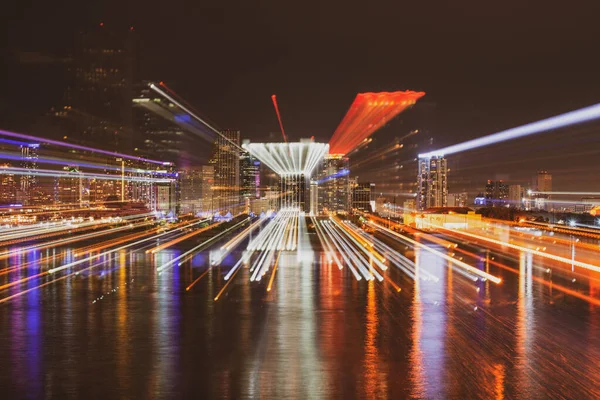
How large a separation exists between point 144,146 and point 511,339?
2125 inches

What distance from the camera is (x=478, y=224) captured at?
1761 inches

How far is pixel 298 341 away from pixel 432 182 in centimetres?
7764

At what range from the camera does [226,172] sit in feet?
317

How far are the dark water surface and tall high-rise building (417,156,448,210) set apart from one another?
6884 centimetres

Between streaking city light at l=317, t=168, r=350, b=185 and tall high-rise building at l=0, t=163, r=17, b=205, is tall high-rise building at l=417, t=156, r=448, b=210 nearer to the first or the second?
streaking city light at l=317, t=168, r=350, b=185

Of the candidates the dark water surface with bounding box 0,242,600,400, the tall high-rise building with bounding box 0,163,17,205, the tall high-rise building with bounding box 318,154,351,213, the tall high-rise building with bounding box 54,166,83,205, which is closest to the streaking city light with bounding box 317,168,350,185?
the tall high-rise building with bounding box 318,154,351,213

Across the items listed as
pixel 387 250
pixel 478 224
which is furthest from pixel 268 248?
pixel 478 224

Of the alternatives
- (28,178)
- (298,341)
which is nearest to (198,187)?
(28,178)

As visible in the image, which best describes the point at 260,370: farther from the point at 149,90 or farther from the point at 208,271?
Answer: the point at 149,90

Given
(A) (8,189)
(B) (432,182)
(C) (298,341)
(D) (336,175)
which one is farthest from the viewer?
(D) (336,175)

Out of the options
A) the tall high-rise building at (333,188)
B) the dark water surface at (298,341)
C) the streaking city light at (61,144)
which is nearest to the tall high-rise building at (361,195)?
the tall high-rise building at (333,188)

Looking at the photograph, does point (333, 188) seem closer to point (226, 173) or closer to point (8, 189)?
point (226, 173)

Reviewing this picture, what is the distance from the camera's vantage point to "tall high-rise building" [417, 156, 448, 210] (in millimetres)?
84188

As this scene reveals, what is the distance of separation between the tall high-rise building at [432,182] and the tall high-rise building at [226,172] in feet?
83.4
